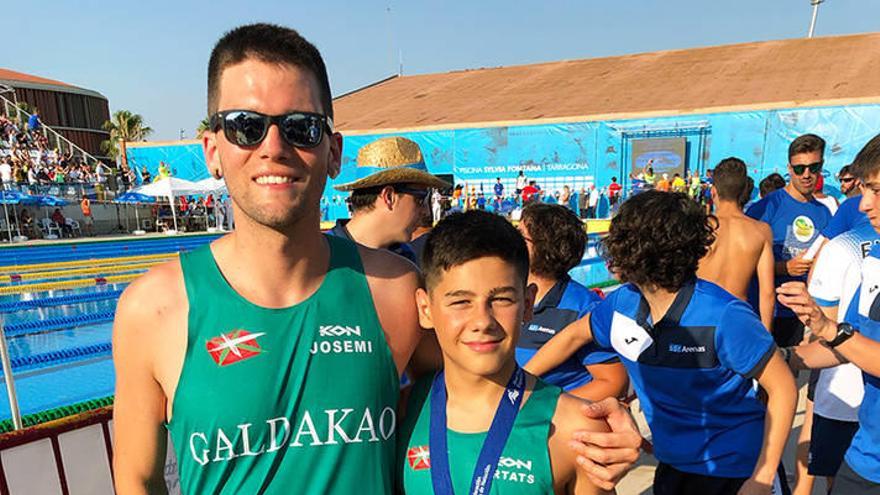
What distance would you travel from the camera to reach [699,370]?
6.82 ft

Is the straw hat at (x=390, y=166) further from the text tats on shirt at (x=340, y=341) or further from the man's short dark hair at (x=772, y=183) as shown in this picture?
the man's short dark hair at (x=772, y=183)

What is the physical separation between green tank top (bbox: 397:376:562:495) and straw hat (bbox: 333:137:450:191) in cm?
149

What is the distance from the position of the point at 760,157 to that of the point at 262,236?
24.3 m

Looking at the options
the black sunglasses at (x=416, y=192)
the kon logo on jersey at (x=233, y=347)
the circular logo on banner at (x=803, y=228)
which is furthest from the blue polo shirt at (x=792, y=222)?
the kon logo on jersey at (x=233, y=347)

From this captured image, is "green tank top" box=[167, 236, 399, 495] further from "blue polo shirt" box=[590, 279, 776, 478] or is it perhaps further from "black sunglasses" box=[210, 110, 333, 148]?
"blue polo shirt" box=[590, 279, 776, 478]

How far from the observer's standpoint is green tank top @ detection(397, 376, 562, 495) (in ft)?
4.70

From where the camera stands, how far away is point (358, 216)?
2906 mm

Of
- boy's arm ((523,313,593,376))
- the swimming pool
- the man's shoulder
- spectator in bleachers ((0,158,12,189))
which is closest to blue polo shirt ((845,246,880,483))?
boy's arm ((523,313,593,376))

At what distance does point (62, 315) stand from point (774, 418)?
10237mm

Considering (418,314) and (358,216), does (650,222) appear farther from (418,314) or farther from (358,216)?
(358,216)

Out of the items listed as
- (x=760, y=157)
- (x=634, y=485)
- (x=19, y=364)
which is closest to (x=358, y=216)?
(x=634, y=485)

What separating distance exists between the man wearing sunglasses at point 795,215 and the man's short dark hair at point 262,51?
4.36 meters

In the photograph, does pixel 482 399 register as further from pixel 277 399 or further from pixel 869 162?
→ pixel 869 162

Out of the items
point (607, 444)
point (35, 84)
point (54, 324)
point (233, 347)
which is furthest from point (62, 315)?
point (35, 84)
